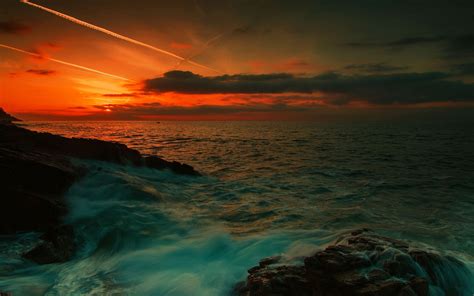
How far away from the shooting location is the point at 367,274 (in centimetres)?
495

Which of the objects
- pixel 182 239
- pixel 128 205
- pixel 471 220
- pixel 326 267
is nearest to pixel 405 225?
pixel 471 220

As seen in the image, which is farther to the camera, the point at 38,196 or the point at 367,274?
the point at 38,196

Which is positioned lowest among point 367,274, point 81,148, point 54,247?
point 54,247

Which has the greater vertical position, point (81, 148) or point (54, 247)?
point (81, 148)

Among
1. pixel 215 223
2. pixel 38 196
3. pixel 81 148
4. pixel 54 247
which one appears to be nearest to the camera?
pixel 54 247

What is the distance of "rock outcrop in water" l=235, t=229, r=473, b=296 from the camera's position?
473cm

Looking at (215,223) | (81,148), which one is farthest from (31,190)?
(81,148)

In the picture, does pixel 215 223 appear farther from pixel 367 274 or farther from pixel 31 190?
pixel 367 274

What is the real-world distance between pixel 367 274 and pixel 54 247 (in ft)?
24.0

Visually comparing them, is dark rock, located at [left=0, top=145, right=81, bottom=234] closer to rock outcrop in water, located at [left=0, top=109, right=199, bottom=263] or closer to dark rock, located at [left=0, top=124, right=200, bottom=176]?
rock outcrop in water, located at [left=0, top=109, right=199, bottom=263]

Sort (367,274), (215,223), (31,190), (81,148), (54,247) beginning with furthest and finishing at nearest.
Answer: (81,148)
(215,223)
(31,190)
(54,247)
(367,274)

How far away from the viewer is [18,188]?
962 centimetres

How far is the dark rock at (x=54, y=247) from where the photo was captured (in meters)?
7.37

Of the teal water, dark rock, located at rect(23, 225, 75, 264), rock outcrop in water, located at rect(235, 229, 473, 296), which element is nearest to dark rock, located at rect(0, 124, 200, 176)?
the teal water
